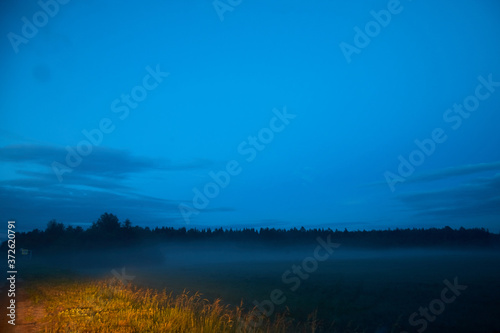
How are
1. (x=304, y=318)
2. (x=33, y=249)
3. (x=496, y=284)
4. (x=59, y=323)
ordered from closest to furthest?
(x=59, y=323) < (x=304, y=318) < (x=496, y=284) < (x=33, y=249)

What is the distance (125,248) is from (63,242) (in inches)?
657

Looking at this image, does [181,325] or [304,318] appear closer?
[181,325]

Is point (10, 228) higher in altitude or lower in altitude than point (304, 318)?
higher

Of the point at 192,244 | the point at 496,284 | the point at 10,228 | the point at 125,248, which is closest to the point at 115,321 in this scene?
the point at 10,228

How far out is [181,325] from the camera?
9.23 metres

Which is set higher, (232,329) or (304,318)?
(232,329)

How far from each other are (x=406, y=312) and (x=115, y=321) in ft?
70.1

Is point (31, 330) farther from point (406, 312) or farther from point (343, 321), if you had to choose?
point (406, 312)

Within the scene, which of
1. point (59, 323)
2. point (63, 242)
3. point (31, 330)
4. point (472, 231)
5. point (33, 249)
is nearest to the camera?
point (31, 330)

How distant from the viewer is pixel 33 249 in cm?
10000

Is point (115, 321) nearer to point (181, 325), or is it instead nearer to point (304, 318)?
point (181, 325)

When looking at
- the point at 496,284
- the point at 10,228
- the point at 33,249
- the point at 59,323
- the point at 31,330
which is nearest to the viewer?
the point at 31,330

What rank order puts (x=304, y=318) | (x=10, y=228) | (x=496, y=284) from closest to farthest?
(x=10, y=228), (x=304, y=318), (x=496, y=284)

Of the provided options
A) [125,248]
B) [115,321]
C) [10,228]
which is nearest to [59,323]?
[115,321]
